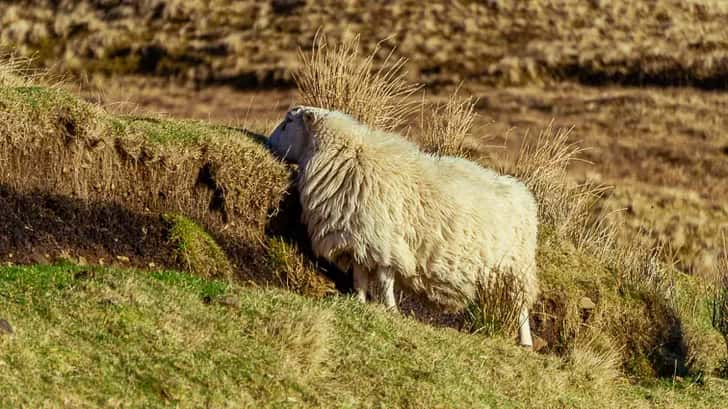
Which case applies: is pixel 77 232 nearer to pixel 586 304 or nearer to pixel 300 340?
pixel 300 340

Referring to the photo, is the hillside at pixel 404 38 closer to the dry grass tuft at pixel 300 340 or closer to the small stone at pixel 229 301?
the small stone at pixel 229 301

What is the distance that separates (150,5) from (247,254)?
40.7 metres

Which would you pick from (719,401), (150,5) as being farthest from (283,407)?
(150,5)

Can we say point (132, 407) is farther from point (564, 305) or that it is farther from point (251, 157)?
point (564, 305)

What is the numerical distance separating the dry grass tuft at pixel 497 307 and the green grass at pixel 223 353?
2.45 ft

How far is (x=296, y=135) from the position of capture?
12.3 m

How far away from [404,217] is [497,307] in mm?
1167

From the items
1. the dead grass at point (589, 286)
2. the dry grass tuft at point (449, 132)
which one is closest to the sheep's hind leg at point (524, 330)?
the dead grass at point (589, 286)

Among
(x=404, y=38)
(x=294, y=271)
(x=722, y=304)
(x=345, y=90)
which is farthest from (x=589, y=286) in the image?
(x=404, y=38)

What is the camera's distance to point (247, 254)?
11938mm

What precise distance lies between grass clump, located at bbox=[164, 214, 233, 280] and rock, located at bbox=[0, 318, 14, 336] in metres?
3.35

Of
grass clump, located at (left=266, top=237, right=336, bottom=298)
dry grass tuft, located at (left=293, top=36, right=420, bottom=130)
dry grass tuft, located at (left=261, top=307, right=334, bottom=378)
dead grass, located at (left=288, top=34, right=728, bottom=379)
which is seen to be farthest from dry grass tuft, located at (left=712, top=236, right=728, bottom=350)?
dry grass tuft, located at (left=261, top=307, right=334, bottom=378)

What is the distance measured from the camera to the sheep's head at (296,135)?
1205 cm

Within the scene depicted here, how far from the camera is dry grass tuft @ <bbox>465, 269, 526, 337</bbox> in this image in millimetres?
11328
